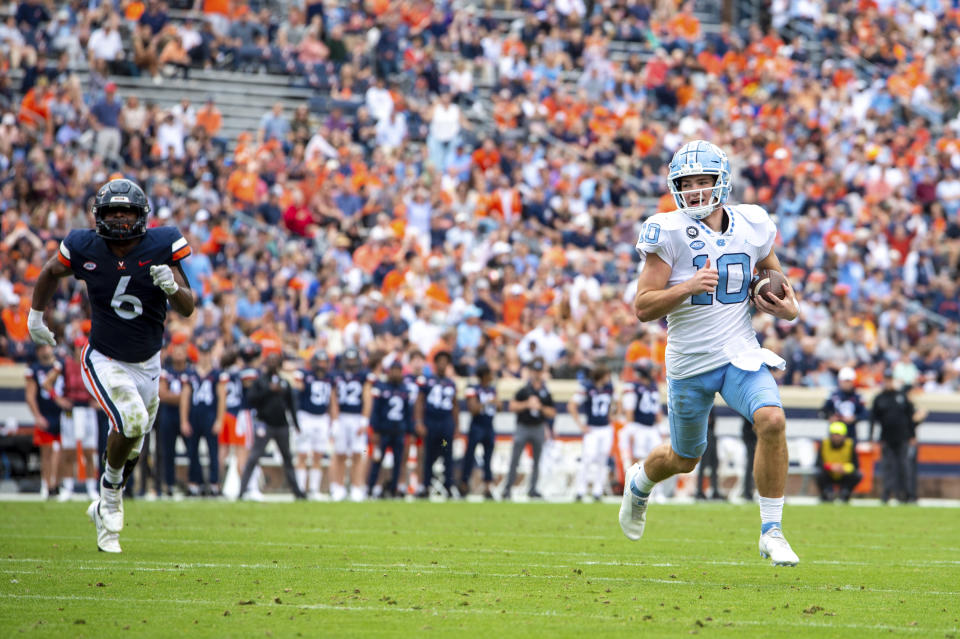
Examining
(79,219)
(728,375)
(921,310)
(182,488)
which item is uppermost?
(728,375)

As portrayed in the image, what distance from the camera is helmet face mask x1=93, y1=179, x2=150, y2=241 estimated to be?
788cm

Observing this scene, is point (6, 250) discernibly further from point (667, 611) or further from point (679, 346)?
point (667, 611)

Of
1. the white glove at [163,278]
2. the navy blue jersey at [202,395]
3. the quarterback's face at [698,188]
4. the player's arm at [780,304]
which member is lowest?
the navy blue jersey at [202,395]

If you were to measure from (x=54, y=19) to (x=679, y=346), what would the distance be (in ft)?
58.5

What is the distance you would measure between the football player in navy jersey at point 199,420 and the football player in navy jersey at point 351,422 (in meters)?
1.49

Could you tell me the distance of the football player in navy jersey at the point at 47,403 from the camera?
15555 mm

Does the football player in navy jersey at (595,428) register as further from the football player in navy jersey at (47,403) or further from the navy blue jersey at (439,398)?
the football player in navy jersey at (47,403)

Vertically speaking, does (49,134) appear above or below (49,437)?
above

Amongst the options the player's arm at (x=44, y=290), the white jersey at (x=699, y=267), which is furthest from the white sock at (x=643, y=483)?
the player's arm at (x=44, y=290)

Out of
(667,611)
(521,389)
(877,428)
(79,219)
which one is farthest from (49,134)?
(667,611)

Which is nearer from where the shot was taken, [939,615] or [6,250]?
[939,615]

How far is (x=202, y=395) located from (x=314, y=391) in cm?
142

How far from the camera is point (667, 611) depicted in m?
5.76

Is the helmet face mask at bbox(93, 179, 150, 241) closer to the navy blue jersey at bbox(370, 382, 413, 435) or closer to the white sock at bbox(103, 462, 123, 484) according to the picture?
the white sock at bbox(103, 462, 123, 484)
